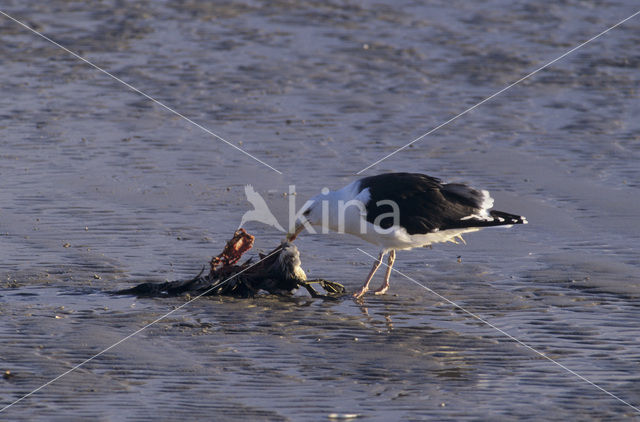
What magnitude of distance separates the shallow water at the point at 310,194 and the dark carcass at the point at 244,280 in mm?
152

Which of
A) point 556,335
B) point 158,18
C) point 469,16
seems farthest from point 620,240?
point 158,18

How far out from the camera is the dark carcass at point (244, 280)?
327 inches

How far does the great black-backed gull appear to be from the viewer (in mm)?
8742

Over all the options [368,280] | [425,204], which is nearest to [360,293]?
[368,280]

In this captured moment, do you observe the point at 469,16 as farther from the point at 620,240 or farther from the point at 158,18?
the point at 620,240

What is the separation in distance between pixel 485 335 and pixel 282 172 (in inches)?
176

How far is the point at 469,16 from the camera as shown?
18672 millimetres
